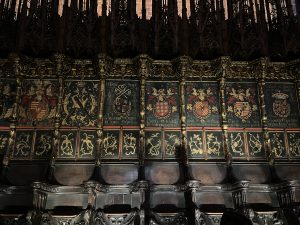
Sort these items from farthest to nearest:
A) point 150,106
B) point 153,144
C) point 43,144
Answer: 1. point 150,106
2. point 153,144
3. point 43,144

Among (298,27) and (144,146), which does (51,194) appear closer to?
(144,146)

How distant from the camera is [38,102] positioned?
8953mm

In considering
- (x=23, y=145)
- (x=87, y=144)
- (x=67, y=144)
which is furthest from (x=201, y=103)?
(x=23, y=145)

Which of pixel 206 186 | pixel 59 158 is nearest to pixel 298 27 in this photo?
pixel 206 186

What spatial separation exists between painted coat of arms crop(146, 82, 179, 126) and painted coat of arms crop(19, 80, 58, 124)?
2.14 metres

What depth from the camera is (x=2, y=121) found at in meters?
8.77

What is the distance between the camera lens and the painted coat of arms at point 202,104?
8.98m

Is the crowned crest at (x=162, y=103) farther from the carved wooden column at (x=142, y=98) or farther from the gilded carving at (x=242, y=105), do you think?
the gilded carving at (x=242, y=105)

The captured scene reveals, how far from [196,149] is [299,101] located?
8.94 ft

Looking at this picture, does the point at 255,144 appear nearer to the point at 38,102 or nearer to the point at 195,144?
the point at 195,144

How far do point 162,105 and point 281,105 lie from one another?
277cm

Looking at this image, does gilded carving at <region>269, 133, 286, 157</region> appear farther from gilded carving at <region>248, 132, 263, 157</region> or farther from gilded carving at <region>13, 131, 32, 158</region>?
gilded carving at <region>13, 131, 32, 158</region>

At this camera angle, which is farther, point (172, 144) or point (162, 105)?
point (162, 105)

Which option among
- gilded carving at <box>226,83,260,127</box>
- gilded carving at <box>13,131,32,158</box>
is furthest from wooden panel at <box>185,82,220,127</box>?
gilded carving at <box>13,131,32,158</box>
